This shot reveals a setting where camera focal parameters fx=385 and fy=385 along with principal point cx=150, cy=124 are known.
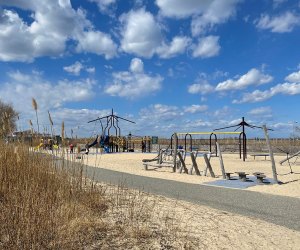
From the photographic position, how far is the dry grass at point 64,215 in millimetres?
3551

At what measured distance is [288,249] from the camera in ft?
15.0

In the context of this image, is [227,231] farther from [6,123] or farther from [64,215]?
[6,123]

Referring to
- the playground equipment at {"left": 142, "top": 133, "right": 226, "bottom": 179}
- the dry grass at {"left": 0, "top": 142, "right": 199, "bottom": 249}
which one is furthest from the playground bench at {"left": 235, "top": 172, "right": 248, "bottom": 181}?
the dry grass at {"left": 0, "top": 142, "right": 199, "bottom": 249}

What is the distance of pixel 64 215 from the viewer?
411 centimetres

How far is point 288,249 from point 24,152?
3599 millimetres

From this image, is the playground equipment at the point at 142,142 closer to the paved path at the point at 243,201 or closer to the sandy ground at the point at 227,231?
the paved path at the point at 243,201

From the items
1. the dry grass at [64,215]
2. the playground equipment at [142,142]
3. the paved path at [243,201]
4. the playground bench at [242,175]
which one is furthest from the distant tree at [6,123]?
the playground equipment at [142,142]

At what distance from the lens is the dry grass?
11.6 ft

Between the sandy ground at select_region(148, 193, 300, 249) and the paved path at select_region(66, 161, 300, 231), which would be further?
the paved path at select_region(66, 161, 300, 231)

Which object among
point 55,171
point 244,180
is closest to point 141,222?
point 55,171

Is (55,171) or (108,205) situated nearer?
(55,171)

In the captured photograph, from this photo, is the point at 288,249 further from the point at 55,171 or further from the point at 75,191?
the point at 55,171

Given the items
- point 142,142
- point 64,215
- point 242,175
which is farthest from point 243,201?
point 142,142

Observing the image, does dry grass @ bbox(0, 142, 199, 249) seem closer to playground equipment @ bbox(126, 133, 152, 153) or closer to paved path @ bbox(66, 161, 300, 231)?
paved path @ bbox(66, 161, 300, 231)
